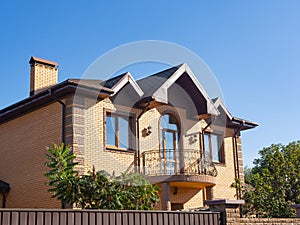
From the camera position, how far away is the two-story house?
14.2m

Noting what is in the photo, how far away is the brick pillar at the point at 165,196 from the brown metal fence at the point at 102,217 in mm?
5520

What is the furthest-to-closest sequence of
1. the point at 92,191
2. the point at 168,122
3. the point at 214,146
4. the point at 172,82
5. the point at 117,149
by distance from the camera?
the point at 214,146, the point at 168,122, the point at 172,82, the point at 117,149, the point at 92,191

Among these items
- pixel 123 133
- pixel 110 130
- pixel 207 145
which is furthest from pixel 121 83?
pixel 207 145

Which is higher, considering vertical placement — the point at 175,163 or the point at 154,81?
the point at 154,81

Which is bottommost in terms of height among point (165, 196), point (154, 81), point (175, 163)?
point (165, 196)

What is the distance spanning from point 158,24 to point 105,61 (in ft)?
9.79

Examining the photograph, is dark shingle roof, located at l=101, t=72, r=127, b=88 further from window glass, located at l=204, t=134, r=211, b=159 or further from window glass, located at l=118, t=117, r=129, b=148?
window glass, located at l=204, t=134, r=211, b=159

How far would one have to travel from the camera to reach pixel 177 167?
16.3 m

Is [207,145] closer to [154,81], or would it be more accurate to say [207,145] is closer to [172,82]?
[172,82]

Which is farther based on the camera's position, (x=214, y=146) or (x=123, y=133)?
(x=214, y=146)

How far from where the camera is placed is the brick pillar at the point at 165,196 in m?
14.9

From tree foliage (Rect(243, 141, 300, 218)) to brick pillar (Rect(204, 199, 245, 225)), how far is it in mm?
6220

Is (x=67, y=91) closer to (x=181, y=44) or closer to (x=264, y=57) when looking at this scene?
(x=181, y=44)

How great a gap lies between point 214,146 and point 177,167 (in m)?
3.00
